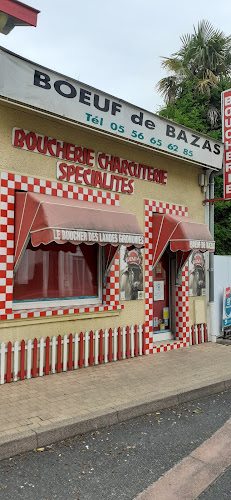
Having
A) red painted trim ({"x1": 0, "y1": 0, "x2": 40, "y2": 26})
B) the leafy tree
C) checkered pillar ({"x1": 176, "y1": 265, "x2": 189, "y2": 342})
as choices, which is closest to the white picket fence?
checkered pillar ({"x1": 176, "y1": 265, "x2": 189, "y2": 342})

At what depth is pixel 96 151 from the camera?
7.08 m

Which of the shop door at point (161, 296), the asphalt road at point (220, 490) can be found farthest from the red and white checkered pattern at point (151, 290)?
the asphalt road at point (220, 490)

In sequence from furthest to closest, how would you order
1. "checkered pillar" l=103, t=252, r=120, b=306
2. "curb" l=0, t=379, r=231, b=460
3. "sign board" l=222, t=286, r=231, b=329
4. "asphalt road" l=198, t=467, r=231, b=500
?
"sign board" l=222, t=286, r=231, b=329 → "checkered pillar" l=103, t=252, r=120, b=306 → "curb" l=0, t=379, r=231, b=460 → "asphalt road" l=198, t=467, r=231, b=500

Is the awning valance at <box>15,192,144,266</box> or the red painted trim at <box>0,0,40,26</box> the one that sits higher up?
the red painted trim at <box>0,0,40,26</box>

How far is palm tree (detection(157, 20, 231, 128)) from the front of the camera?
18203 mm

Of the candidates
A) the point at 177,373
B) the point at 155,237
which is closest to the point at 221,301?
the point at 155,237

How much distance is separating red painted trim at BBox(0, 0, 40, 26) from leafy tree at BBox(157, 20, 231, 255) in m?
11.6

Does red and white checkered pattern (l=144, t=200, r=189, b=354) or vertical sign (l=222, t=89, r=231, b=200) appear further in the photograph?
vertical sign (l=222, t=89, r=231, b=200)

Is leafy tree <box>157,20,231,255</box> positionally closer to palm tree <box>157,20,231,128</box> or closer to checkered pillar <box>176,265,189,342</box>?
palm tree <box>157,20,231,128</box>

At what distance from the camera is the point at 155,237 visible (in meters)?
7.93

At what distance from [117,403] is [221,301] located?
5.34 meters

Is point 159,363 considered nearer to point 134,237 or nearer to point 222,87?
point 134,237

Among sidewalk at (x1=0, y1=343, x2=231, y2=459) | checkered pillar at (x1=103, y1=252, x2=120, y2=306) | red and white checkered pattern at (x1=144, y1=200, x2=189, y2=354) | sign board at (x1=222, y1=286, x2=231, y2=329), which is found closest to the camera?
sidewalk at (x1=0, y1=343, x2=231, y2=459)

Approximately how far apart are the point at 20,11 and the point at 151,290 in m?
5.40
